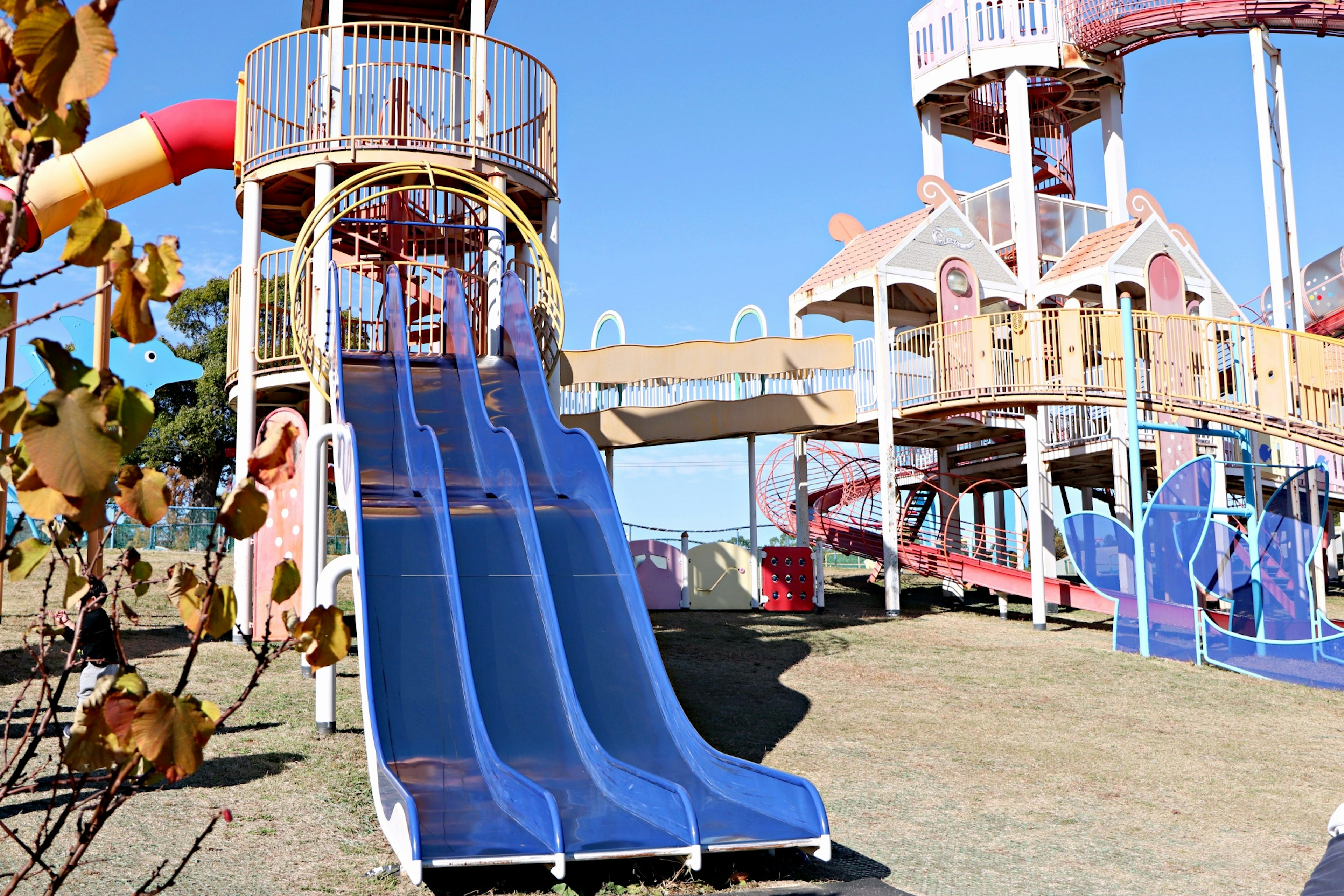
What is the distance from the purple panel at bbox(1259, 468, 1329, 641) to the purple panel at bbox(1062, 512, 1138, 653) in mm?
1690

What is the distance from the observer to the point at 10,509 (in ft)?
62.9

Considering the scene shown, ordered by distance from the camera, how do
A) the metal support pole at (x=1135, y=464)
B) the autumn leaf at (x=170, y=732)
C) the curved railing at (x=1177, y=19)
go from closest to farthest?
1. the autumn leaf at (x=170, y=732)
2. the metal support pole at (x=1135, y=464)
3. the curved railing at (x=1177, y=19)

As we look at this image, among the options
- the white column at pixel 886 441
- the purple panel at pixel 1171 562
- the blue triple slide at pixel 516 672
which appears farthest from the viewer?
the white column at pixel 886 441

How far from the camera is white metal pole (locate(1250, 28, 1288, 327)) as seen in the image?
18500mm

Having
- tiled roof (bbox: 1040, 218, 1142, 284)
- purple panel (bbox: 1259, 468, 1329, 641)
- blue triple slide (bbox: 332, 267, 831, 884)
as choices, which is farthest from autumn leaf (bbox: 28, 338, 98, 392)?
tiled roof (bbox: 1040, 218, 1142, 284)

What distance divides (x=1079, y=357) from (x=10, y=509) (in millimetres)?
16747

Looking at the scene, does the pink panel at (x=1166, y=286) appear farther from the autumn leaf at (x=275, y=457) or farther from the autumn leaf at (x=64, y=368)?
the autumn leaf at (x=64, y=368)

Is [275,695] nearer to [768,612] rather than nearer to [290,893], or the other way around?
[290,893]

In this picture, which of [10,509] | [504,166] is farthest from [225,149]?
[10,509]

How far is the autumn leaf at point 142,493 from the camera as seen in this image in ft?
5.74

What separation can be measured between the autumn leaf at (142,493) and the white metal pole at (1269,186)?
19437 millimetres

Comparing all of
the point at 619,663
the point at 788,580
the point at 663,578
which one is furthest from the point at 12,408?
the point at 663,578

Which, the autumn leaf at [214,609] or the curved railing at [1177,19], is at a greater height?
the curved railing at [1177,19]

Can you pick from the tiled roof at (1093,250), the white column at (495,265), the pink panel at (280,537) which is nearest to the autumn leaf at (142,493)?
the pink panel at (280,537)
